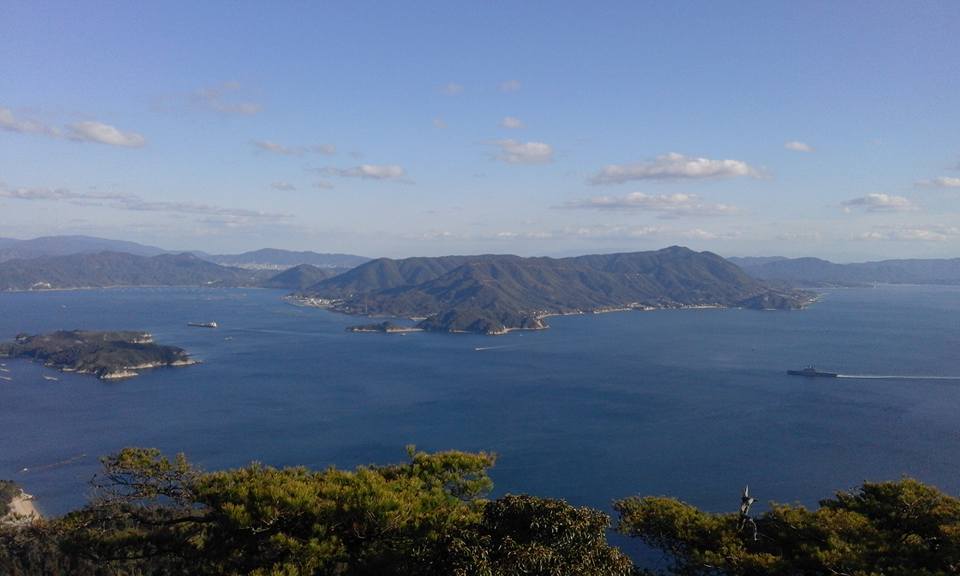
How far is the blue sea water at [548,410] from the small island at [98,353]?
6.34ft

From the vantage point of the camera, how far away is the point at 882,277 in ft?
555

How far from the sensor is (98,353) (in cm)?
4975

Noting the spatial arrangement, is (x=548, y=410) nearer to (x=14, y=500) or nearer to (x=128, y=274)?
(x=14, y=500)

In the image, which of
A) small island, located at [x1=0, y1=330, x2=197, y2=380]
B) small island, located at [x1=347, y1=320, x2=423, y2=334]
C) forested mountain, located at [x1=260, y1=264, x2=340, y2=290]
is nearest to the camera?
small island, located at [x1=0, y1=330, x2=197, y2=380]

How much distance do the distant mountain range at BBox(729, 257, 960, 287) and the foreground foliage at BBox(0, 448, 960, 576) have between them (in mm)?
162922

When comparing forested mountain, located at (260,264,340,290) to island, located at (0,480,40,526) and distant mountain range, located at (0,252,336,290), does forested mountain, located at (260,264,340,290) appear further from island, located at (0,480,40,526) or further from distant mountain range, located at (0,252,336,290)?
island, located at (0,480,40,526)

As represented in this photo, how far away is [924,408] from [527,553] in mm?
37949

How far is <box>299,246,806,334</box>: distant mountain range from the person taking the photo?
89.8 m

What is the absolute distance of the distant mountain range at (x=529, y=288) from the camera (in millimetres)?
89812

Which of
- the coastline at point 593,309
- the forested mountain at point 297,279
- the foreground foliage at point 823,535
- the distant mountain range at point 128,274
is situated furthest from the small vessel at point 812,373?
the distant mountain range at point 128,274

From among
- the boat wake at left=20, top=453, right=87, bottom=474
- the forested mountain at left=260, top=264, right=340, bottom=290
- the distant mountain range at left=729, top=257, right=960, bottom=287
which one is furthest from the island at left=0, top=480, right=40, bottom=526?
the distant mountain range at left=729, top=257, right=960, bottom=287

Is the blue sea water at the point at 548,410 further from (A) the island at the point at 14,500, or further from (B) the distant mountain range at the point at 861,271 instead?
(B) the distant mountain range at the point at 861,271

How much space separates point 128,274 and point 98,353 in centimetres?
10466

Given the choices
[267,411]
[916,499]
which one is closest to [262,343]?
[267,411]
